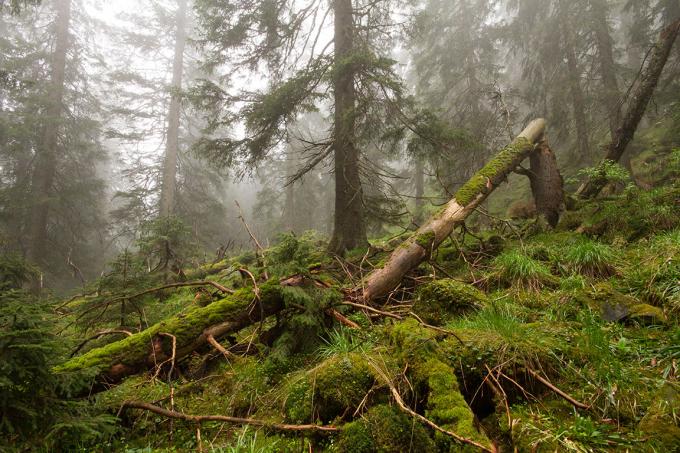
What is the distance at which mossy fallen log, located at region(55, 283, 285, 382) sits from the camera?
3.14m

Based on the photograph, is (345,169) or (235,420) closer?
(235,420)

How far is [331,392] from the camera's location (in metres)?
2.61

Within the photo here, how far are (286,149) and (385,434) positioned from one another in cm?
2435

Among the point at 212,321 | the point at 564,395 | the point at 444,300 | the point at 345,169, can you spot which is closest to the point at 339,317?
the point at 444,300

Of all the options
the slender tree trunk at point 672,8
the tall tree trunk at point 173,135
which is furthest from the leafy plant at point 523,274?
the slender tree trunk at point 672,8

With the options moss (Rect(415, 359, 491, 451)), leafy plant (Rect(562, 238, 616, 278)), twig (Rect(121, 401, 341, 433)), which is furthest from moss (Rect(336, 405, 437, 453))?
leafy plant (Rect(562, 238, 616, 278))

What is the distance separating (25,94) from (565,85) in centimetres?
2631

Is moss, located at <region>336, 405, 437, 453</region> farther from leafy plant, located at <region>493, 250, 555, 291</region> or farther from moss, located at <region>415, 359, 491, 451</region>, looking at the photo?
leafy plant, located at <region>493, 250, 555, 291</region>

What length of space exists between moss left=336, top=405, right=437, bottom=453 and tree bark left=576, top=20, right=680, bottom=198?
7067mm

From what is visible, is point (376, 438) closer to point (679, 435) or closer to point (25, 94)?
point (679, 435)

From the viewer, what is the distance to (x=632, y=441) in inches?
72.9

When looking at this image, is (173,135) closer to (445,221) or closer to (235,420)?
(445,221)

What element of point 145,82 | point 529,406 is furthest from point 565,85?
point 145,82

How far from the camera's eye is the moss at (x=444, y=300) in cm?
395
